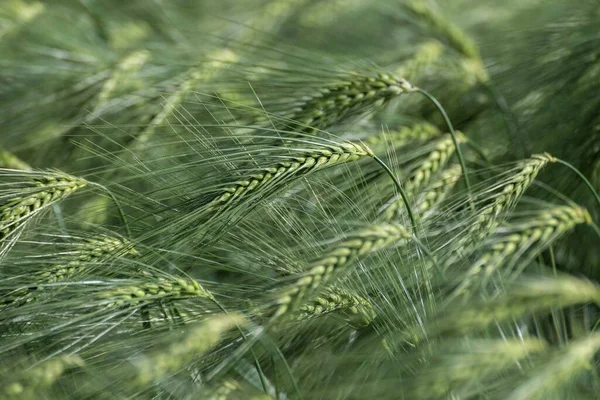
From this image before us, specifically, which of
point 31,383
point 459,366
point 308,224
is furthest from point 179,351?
point 308,224

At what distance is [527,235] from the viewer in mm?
789

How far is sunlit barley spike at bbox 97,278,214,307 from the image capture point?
27.6 inches

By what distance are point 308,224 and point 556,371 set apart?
355mm

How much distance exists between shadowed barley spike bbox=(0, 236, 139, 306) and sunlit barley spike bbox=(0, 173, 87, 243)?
56 mm

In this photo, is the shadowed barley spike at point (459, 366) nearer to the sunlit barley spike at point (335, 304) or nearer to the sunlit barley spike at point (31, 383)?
the sunlit barley spike at point (335, 304)

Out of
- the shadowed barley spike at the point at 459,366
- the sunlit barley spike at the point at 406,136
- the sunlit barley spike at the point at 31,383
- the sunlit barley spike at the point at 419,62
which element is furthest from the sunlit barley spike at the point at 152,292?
the sunlit barley spike at the point at 419,62

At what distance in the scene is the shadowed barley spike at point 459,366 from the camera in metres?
0.61

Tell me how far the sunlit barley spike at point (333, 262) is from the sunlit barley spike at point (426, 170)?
19 centimetres

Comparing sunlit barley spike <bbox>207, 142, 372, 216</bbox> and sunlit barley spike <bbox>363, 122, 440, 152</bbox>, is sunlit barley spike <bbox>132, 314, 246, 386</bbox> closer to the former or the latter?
Answer: sunlit barley spike <bbox>207, 142, 372, 216</bbox>

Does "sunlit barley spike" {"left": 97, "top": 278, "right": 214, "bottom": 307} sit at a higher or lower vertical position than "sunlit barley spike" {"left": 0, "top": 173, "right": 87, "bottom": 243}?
lower

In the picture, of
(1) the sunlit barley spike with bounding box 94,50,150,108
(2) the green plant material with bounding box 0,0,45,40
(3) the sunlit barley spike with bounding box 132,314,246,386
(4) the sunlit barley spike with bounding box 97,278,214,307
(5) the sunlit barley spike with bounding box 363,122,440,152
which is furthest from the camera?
(2) the green plant material with bounding box 0,0,45,40

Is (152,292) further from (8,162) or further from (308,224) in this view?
(8,162)

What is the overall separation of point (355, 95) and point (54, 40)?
68cm

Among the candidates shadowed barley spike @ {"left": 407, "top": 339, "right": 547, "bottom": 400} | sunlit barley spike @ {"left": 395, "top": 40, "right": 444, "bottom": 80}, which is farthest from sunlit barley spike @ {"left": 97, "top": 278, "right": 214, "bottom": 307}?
sunlit barley spike @ {"left": 395, "top": 40, "right": 444, "bottom": 80}
